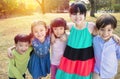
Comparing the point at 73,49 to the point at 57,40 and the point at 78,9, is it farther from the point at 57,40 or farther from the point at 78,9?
the point at 78,9

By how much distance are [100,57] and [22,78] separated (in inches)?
Result: 49.3

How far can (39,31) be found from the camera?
4.26 m

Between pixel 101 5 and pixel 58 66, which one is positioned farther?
pixel 101 5

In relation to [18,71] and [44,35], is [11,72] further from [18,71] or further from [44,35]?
[44,35]

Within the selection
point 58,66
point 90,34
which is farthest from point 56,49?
point 90,34

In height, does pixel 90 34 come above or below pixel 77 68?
above

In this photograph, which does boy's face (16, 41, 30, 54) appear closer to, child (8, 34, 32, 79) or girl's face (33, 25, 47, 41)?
child (8, 34, 32, 79)

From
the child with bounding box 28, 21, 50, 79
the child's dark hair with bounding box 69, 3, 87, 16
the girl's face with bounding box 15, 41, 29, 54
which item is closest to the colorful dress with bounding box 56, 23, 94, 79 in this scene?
the child's dark hair with bounding box 69, 3, 87, 16

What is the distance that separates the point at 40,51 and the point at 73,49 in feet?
1.71

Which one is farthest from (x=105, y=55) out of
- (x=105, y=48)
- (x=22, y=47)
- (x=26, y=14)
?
(x=26, y=14)

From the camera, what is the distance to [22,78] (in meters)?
4.58

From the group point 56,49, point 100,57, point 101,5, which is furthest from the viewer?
point 101,5

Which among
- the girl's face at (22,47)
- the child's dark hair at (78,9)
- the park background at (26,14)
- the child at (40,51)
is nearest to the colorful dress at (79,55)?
the child's dark hair at (78,9)

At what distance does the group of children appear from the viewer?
4090 millimetres
